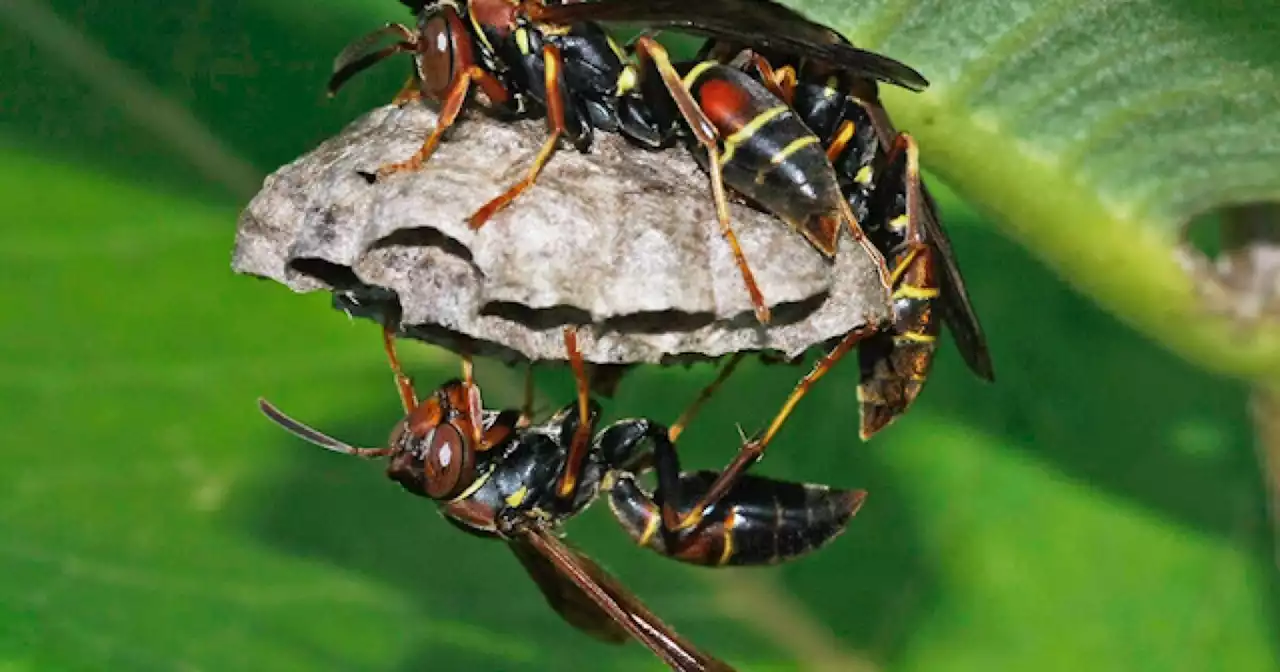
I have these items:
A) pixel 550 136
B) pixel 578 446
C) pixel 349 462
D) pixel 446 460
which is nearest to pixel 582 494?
pixel 578 446

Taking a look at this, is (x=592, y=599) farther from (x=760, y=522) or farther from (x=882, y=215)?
(x=882, y=215)

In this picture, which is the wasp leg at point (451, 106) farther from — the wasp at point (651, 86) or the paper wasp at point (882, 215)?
the paper wasp at point (882, 215)

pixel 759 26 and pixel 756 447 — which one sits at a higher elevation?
pixel 759 26

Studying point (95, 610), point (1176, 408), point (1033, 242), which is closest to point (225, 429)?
point (95, 610)

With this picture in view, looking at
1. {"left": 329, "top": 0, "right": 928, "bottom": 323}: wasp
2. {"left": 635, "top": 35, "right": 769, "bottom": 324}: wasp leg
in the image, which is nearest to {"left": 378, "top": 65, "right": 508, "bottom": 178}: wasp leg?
{"left": 329, "top": 0, "right": 928, "bottom": 323}: wasp

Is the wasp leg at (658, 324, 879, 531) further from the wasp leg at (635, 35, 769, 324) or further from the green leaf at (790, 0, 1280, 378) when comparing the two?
the green leaf at (790, 0, 1280, 378)

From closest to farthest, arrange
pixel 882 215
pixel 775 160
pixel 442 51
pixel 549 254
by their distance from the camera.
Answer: pixel 549 254, pixel 775 160, pixel 442 51, pixel 882 215
